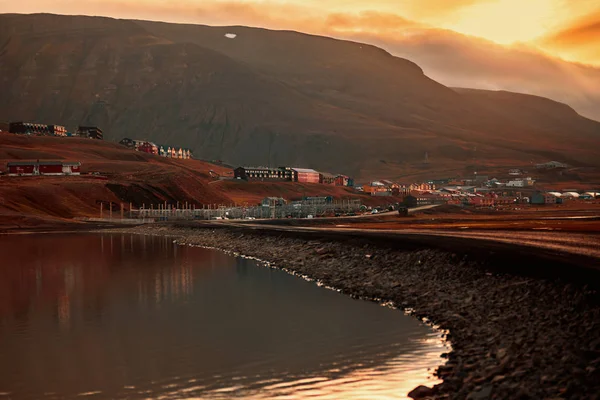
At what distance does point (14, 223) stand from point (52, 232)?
35.4ft

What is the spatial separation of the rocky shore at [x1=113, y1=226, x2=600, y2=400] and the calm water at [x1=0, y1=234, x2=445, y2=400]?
5.79 feet

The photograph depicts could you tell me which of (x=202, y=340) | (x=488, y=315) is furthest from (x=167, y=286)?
(x=488, y=315)

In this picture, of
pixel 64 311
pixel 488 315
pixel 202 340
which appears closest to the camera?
pixel 488 315

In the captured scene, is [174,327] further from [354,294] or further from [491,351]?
[491,351]

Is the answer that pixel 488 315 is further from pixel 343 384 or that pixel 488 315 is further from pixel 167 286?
pixel 167 286

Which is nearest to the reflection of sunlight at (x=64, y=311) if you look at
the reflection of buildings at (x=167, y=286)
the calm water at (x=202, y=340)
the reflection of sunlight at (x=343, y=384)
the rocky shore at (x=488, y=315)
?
the calm water at (x=202, y=340)

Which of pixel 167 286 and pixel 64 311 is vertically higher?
pixel 167 286

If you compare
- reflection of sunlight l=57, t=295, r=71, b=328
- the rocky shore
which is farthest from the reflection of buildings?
the rocky shore

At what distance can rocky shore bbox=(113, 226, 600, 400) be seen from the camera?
21.9 m

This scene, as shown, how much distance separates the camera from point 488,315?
3362 cm

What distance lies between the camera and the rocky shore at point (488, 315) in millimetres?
21906

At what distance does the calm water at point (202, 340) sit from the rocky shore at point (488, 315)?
5.79ft

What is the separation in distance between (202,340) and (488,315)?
44.4 ft

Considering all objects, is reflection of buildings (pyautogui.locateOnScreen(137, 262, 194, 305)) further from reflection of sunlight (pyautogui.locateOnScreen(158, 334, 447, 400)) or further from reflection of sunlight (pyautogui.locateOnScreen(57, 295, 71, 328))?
reflection of sunlight (pyautogui.locateOnScreen(158, 334, 447, 400))
